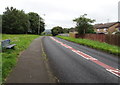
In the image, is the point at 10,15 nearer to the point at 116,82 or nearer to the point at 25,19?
the point at 25,19

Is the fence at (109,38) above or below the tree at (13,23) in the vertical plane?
below

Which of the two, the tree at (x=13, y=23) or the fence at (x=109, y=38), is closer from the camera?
the fence at (x=109, y=38)

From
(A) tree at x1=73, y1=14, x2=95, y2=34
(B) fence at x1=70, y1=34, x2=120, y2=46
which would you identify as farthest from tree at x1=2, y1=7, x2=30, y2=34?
(B) fence at x1=70, y1=34, x2=120, y2=46

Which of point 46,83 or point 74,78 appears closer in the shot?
point 46,83

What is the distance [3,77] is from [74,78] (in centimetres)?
261

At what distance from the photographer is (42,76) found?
17.5 ft

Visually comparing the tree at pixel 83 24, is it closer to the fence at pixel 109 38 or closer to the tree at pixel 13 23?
the fence at pixel 109 38

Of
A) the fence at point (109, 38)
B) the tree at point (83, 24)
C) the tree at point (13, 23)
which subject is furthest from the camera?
the tree at point (13, 23)

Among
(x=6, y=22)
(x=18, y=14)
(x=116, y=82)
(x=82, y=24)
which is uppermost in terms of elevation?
(x=18, y=14)

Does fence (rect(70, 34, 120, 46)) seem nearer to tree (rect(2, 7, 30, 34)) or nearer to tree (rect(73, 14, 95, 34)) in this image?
tree (rect(73, 14, 95, 34))

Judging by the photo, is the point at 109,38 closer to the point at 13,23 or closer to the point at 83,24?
the point at 83,24

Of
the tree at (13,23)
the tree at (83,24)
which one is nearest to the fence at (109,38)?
the tree at (83,24)

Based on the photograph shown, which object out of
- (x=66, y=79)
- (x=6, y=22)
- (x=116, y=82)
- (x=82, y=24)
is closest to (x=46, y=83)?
(x=66, y=79)

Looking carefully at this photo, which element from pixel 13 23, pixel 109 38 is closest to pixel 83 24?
pixel 109 38
